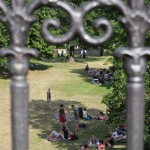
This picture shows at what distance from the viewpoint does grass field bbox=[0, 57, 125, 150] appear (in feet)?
64.5

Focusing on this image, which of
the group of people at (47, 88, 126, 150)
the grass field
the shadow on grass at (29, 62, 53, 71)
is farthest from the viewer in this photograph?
the shadow on grass at (29, 62, 53, 71)

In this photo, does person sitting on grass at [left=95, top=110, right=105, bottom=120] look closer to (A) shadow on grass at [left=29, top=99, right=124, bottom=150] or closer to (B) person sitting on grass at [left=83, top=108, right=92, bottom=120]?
(A) shadow on grass at [left=29, top=99, right=124, bottom=150]

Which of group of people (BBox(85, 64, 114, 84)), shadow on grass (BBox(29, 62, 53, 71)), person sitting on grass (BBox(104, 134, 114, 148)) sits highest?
shadow on grass (BBox(29, 62, 53, 71))

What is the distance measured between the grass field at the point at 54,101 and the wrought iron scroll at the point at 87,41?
15121 mm

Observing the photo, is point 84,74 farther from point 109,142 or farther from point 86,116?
point 109,142

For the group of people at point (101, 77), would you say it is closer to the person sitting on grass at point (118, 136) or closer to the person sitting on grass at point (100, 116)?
the person sitting on grass at point (100, 116)

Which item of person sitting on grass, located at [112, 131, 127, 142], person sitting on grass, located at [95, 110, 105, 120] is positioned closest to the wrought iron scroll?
person sitting on grass, located at [112, 131, 127, 142]

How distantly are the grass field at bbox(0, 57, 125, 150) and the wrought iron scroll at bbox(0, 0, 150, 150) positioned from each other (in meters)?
15.1

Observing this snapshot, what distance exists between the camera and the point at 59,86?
34.8 meters

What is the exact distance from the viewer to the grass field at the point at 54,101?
19.7m

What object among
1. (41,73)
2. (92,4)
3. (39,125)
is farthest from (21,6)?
(41,73)

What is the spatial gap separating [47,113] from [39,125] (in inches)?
112

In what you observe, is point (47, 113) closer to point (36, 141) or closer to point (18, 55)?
point (36, 141)

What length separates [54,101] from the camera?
28891 mm
